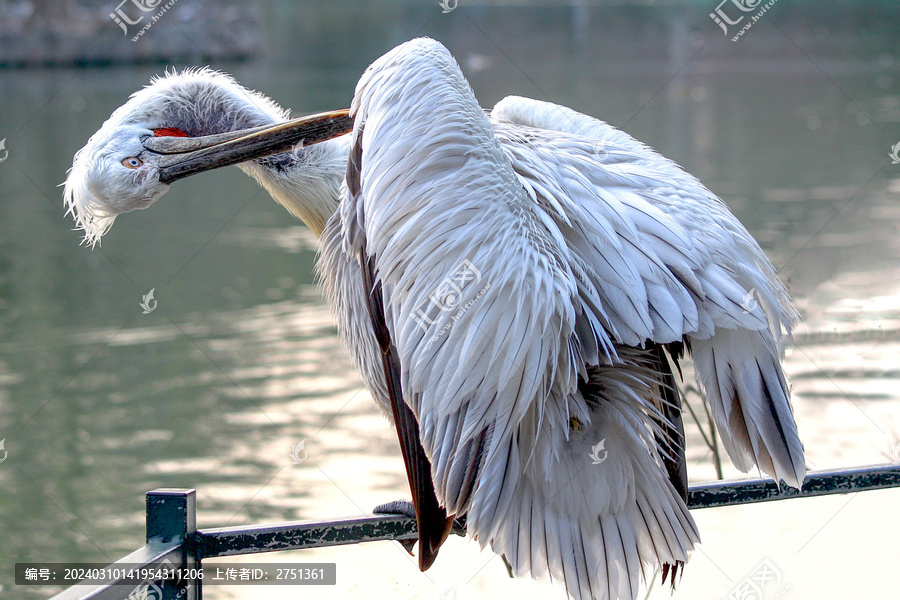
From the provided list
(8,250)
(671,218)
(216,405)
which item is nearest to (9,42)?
(8,250)

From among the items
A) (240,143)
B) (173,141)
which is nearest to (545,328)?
(240,143)

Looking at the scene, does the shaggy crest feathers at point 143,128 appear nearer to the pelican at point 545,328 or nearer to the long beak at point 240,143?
the long beak at point 240,143

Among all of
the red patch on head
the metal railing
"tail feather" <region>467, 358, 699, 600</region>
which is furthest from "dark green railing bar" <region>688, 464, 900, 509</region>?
the red patch on head

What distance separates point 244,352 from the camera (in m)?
6.75

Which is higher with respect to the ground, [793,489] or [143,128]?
[143,128]

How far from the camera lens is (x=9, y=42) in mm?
25000

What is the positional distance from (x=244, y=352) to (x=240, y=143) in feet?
14.7

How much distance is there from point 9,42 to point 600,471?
1073 inches

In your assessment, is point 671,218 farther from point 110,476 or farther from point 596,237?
point 110,476

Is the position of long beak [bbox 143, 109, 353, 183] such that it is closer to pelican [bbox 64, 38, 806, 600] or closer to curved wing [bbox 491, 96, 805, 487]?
pelican [bbox 64, 38, 806, 600]

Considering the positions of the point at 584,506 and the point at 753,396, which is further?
the point at 753,396

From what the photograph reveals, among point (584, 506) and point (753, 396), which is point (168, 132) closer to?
point (584, 506)

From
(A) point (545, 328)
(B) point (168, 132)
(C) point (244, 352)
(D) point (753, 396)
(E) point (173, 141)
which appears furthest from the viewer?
(C) point (244, 352)

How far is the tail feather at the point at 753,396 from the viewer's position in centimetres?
199
